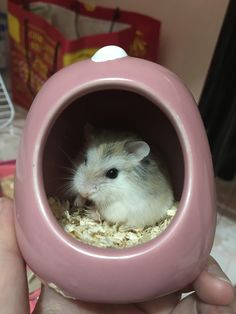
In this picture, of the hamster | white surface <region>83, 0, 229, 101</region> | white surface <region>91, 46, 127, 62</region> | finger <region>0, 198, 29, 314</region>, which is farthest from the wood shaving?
white surface <region>83, 0, 229, 101</region>

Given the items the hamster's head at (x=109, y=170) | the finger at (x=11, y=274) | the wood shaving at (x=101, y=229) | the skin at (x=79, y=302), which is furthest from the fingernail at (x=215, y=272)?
the finger at (x=11, y=274)

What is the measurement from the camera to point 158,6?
1.95 metres

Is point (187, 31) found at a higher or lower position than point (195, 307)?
higher

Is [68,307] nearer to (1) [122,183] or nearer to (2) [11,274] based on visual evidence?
(2) [11,274]

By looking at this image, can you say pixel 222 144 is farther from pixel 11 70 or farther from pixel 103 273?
pixel 11 70

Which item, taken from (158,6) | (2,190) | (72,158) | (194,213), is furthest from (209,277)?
(158,6)

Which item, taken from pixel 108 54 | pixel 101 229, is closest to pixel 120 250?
pixel 101 229

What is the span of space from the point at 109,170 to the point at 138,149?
0.29 feet

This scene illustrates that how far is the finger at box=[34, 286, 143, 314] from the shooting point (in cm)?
102

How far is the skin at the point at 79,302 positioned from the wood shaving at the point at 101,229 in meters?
0.13

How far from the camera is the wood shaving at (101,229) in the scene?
3.37ft

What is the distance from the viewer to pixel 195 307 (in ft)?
3.46

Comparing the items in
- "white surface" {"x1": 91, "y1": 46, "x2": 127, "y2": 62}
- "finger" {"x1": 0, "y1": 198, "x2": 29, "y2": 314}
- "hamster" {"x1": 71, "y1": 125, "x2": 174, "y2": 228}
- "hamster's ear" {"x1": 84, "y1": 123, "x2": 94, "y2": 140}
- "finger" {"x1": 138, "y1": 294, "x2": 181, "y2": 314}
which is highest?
"white surface" {"x1": 91, "y1": 46, "x2": 127, "y2": 62}

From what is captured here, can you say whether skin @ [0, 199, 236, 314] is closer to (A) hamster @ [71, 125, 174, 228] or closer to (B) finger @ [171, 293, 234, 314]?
(B) finger @ [171, 293, 234, 314]
